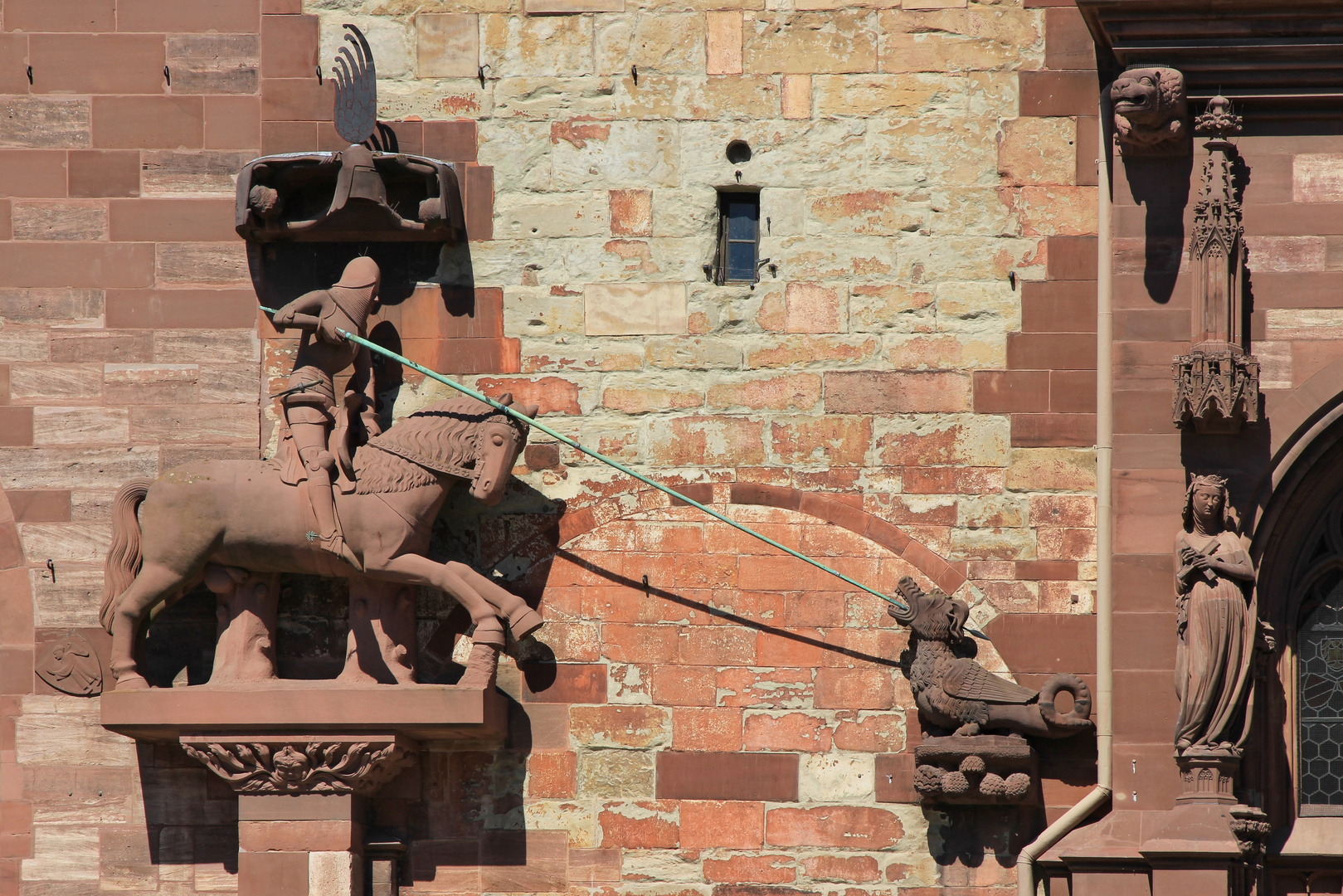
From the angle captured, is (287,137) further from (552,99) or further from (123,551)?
(123,551)

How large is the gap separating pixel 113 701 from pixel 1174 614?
599 cm

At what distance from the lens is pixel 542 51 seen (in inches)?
475

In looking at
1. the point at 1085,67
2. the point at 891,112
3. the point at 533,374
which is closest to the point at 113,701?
the point at 533,374

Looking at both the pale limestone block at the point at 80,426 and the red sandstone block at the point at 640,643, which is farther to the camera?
the pale limestone block at the point at 80,426

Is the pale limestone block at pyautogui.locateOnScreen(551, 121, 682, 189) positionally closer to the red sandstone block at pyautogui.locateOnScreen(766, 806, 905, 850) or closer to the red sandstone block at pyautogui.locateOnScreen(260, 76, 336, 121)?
the red sandstone block at pyautogui.locateOnScreen(260, 76, 336, 121)

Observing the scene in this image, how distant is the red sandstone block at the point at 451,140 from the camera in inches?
472

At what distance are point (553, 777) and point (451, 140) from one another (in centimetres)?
391

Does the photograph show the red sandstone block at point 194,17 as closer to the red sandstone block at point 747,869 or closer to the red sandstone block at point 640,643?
the red sandstone block at point 640,643

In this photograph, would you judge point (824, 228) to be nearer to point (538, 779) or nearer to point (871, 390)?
point (871, 390)

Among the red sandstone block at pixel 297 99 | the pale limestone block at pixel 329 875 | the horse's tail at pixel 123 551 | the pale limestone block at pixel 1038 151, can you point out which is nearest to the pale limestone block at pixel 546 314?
the red sandstone block at pixel 297 99

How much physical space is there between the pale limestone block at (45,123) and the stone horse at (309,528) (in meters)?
2.34

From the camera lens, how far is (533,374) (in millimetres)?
11812

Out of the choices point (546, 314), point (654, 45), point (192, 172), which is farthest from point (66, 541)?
point (654, 45)

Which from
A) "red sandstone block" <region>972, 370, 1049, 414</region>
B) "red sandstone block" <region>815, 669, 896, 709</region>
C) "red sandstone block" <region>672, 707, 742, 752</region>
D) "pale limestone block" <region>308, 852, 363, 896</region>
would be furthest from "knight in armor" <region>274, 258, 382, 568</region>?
"red sandstone block" <region>972, 370, 1049, 414</region>
